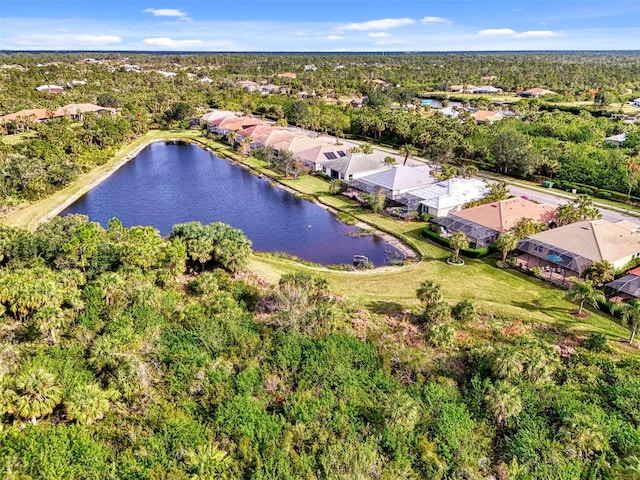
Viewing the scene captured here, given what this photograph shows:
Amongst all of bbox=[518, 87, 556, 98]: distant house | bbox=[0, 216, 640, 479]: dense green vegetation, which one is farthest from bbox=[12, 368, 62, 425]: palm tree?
bbox=[518, 87, 556, 98]: distant house

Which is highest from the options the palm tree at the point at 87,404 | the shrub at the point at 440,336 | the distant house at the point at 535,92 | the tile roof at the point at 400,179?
the distant house at the point at 535,92

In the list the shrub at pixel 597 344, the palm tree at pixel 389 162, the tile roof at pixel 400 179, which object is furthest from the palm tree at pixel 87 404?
the palm tree at pixel 389 162

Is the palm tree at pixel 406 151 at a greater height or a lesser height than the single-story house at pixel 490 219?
greater

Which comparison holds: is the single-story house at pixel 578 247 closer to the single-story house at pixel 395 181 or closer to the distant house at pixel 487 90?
the single-story house at pixel 395 181

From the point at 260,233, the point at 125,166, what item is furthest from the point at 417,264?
the point at 125,166

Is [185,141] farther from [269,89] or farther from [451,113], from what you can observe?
[269,89]

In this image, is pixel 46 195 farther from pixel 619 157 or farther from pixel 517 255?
pixel 619 157

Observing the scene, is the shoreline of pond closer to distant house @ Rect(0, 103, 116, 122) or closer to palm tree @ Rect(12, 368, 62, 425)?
distant house @ Rect(0, 103, 116, 122)
